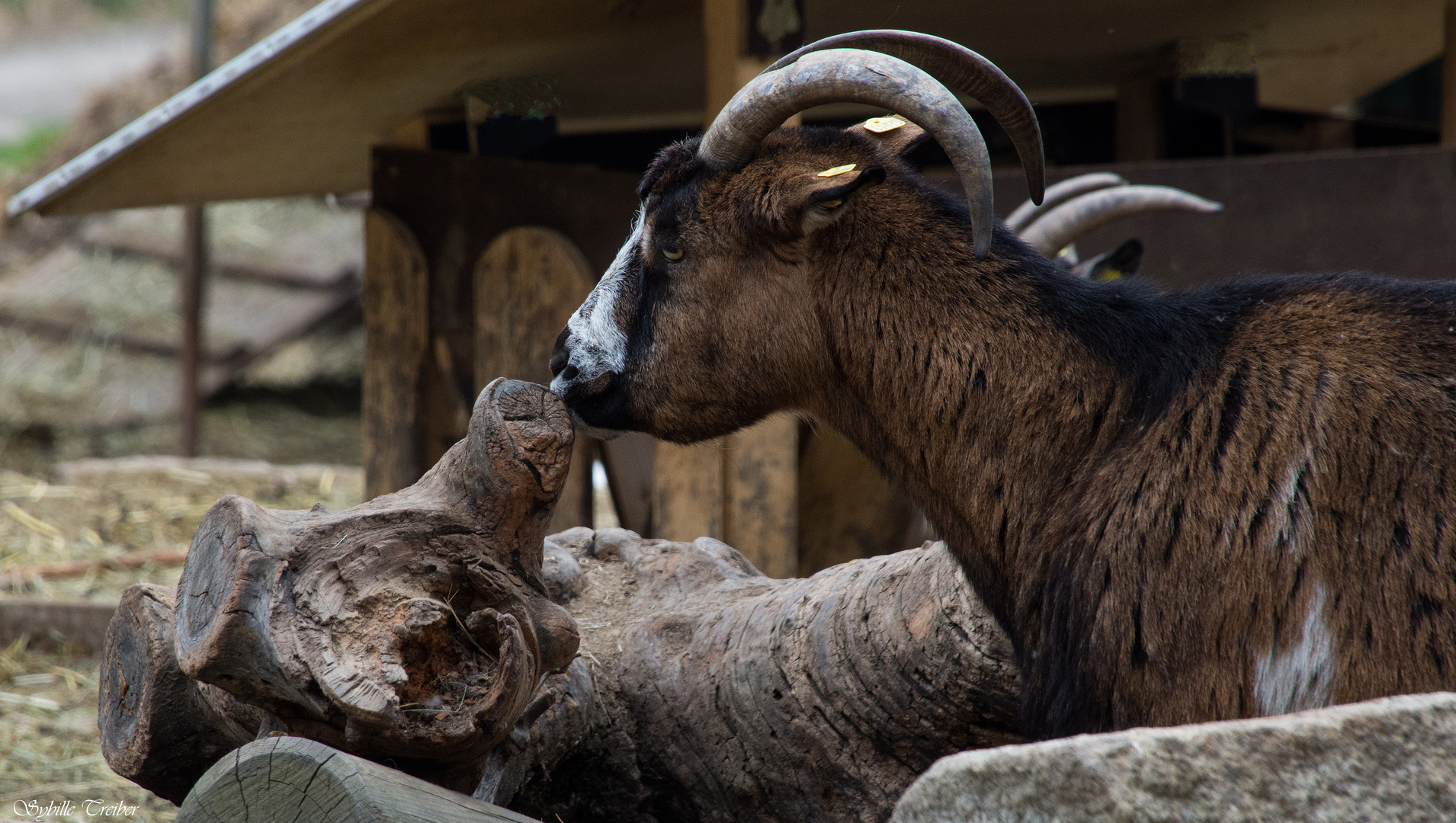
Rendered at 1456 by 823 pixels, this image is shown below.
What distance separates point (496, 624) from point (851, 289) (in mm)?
1057

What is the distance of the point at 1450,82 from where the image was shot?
6137mm

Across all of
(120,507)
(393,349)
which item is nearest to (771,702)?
(393,349)

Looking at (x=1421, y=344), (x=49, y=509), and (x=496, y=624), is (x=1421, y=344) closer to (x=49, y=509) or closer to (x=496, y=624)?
(x=496, y=624)

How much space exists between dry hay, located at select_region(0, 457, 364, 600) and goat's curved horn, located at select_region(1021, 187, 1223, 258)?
4825 mm

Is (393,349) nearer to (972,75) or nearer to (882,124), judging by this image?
(882,124)

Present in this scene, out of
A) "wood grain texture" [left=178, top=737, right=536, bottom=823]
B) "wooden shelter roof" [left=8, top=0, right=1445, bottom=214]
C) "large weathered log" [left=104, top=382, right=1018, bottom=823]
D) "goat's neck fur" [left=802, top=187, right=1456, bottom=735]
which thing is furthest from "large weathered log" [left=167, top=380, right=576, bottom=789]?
"wooden shelter roof" [left=8, top=0, right=1445, bottom=214]

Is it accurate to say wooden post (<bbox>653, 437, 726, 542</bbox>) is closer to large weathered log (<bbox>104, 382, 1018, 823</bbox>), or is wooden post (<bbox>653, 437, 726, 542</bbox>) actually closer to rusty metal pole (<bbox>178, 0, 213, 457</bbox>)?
large weathered log (<bbox>104, 382, 1018, 823</bbox>)

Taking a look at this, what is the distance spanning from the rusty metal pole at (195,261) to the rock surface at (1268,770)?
890 cm

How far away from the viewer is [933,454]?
9.32ft

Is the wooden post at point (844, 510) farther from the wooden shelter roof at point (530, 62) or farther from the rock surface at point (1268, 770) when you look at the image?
the rock surface at point (1268, 770)

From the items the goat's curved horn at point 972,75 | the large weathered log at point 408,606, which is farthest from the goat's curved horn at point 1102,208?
the large weathered log at point 408,606

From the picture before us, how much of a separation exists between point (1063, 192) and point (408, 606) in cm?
411

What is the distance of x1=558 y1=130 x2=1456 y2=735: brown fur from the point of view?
238 centimetres

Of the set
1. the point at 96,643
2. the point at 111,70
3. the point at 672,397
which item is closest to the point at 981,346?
the point at 672,397
